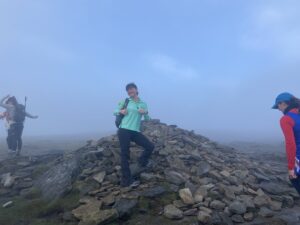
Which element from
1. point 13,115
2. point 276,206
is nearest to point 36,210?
point 276,206

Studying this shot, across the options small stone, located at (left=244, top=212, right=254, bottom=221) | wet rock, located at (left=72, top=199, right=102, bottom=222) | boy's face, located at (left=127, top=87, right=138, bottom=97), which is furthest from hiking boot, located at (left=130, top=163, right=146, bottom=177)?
small stone, located at (left=244, top=212, right=254, bottom=221)

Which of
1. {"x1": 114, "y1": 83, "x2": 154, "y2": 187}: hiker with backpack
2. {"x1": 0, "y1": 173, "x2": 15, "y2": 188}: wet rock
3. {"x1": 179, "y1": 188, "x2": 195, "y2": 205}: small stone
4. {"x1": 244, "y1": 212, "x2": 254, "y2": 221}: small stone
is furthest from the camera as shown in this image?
{"x1": 0, "y1": 173, "x2": 15, "y2": 188}: wet rock

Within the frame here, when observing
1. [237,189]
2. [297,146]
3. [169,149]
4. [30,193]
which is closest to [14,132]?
[30,193]

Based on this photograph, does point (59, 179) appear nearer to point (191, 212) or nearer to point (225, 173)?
point (191, 212)

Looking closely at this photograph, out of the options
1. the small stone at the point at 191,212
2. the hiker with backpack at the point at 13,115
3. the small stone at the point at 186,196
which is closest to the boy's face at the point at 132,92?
the small stone at the point at 186,196

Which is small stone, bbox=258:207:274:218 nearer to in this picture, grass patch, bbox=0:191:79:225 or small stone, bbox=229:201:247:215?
small stone, bbox=229:201:247:215

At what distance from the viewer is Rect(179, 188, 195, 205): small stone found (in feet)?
35.1

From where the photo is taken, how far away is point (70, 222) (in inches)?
399

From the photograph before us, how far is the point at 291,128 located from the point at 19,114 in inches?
575

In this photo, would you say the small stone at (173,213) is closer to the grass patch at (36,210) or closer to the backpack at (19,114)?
the grass patch at (36,210)

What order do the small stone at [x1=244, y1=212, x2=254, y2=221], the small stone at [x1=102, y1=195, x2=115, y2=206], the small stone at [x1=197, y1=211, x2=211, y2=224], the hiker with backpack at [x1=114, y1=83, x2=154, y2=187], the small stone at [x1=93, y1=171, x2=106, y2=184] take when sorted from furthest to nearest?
the small stone at [x1=93, y1=171, x2=106, y2=184]
the hiker with backpack at [x1=114, y1=83, x2=154, y2=187]
the small stone at [x1=102, y1=195, x2=115, y2=206]
the small stone at [x1=244, y1=212, x2=254, y2=221]
the small stone at [x1=197, y1=211, x2=211, y2=224]

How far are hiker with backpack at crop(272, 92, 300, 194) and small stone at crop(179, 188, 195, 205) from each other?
10.8 ft

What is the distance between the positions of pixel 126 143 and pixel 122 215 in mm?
2282

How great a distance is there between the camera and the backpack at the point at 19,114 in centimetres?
1883
